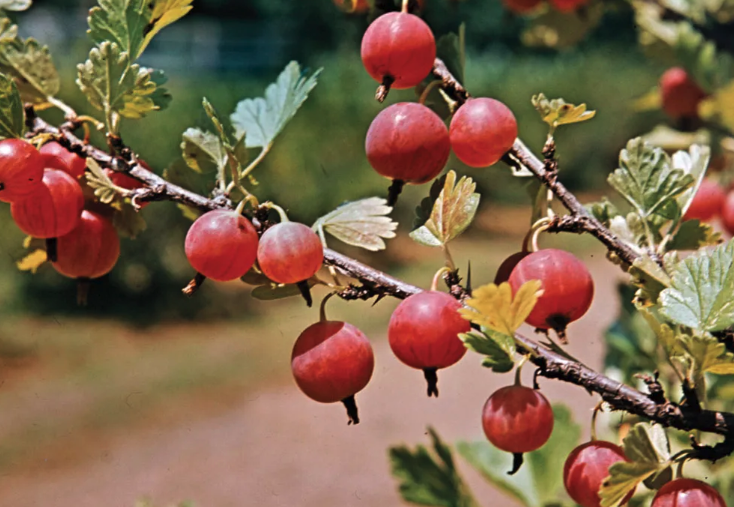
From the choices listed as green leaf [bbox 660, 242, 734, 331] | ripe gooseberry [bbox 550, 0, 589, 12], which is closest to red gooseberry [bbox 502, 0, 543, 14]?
ripe gooseberry [bbox 550, 0, 589, 12]

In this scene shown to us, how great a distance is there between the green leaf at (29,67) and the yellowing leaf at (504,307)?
1.52 ft

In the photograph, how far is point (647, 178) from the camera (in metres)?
0.66

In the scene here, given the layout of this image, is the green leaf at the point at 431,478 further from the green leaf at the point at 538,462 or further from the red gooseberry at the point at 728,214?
the red gooseberry at the point at 728,214

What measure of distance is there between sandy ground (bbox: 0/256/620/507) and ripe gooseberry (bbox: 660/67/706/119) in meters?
2.45

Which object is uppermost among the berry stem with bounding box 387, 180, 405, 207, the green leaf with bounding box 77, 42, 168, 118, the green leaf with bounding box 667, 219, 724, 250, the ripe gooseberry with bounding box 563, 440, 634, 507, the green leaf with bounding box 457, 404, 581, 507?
the green leaf with bounding box 77, 42, 168, 118

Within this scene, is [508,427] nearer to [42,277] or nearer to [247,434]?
[247,434]

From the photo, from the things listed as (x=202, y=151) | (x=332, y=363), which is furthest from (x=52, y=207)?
(x=332, y=363)

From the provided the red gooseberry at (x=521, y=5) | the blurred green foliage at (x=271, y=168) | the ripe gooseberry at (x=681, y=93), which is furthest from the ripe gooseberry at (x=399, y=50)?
the blurred green foliage at (x=271, y=168)

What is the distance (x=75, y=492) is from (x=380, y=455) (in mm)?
1519

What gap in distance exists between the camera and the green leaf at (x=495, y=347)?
51cm

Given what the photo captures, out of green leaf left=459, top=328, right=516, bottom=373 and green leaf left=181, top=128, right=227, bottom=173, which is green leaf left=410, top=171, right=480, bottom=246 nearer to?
green leaf left=459, top=328, right=516, bottom=373

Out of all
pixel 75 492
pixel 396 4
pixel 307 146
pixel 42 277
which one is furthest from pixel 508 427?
pixel 307 146

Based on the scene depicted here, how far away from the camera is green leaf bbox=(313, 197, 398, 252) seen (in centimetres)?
61

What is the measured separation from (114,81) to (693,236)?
514 mm
